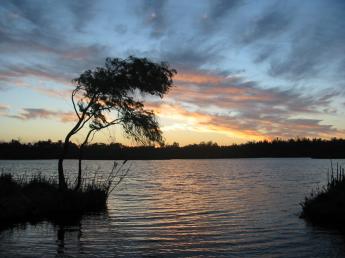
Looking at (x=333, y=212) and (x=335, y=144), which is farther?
(x=335, y=144)

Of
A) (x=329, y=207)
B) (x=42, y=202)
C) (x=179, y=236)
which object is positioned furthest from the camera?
(x=42, y=202)

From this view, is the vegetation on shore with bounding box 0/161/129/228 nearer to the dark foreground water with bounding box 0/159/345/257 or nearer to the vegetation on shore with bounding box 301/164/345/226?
the dark foreground water with bounding box 0/159/345/257

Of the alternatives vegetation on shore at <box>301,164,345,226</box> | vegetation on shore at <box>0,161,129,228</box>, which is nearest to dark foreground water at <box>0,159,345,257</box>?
vegetation on shore at <box>301,164,345,226</box>

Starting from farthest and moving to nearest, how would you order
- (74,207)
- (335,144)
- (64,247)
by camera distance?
(335,144) < (74,207) < (64,247)

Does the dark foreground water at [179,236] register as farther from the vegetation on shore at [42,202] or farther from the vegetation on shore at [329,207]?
the vegetation on shore at [42,202]

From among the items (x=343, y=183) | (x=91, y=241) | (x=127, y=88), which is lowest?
(x=91, y=241)

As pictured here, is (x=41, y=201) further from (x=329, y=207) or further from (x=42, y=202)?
(x=329, y=207)

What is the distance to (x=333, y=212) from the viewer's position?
2245 centimetres

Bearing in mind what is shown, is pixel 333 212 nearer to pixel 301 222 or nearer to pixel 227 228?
pixel 301 222

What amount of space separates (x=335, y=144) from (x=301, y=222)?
16766 centimetres

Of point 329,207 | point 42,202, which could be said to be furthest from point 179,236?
point 42,202

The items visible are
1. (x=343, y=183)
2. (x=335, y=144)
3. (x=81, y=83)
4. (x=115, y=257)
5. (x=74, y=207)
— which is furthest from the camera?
(x=335, y=144)

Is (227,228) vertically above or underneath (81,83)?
underneath

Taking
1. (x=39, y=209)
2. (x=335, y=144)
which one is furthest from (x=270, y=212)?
(x=335, y=144)
